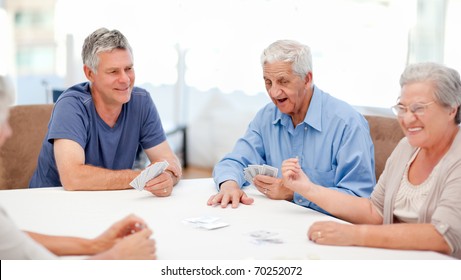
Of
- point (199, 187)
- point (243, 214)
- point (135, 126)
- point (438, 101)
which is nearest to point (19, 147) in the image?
point (135, 126)

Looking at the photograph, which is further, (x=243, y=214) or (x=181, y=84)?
(x=181, y=84)

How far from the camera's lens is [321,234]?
2.04 metres

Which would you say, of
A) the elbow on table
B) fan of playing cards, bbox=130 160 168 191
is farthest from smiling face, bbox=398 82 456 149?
the elbow on table

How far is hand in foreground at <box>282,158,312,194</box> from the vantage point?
8.03ft

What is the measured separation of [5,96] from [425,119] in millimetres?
1373

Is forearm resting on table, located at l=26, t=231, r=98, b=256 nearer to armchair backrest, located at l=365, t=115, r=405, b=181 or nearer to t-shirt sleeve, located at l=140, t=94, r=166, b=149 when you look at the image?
t-shirt sleeve, located at l=140, t=94, r=166, b=149

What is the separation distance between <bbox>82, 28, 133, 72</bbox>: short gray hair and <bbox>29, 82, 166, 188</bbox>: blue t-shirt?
173 mm

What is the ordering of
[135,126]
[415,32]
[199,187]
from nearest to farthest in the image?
1. [199,187]
2. [135,126]
3. [415,32]

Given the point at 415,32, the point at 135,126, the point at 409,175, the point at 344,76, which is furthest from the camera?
the point at 344,76

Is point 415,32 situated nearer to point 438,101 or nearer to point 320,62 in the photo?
→ point 320,62

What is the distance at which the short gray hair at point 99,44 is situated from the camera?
3080 mm

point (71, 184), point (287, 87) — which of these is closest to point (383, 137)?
point (287, 87)

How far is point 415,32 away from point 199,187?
2.79 metres

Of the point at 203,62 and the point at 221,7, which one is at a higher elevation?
the point at 221,7
